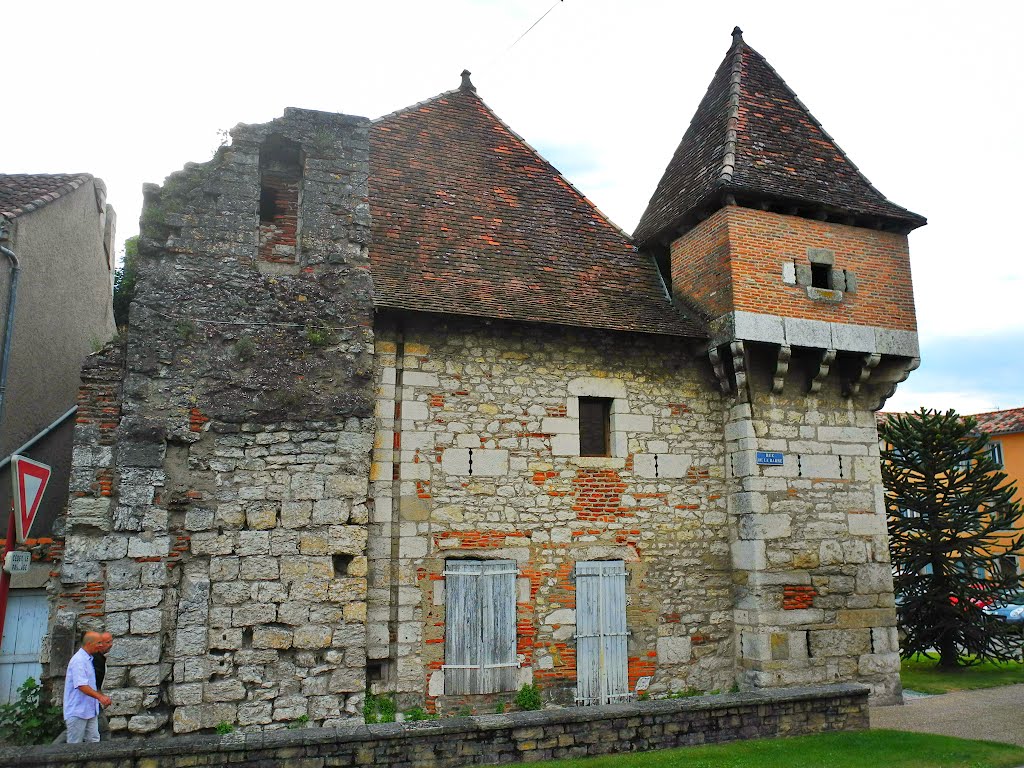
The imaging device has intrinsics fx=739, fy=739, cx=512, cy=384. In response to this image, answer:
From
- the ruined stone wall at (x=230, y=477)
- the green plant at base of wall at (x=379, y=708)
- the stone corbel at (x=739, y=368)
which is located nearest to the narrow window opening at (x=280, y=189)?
the ruined stone wall at (x=230, y=477)

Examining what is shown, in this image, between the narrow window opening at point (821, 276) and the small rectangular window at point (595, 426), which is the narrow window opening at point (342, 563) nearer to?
the small rectangular window at point (595, 426)

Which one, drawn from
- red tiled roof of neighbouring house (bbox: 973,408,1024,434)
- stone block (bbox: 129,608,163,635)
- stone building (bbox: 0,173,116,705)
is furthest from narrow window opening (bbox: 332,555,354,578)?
red tiled roof of neighbouring house (bbox: 973,408,1024,434)

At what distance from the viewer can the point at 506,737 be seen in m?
6.76

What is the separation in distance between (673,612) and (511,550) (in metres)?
2.35

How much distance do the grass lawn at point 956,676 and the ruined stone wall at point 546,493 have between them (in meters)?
4.05

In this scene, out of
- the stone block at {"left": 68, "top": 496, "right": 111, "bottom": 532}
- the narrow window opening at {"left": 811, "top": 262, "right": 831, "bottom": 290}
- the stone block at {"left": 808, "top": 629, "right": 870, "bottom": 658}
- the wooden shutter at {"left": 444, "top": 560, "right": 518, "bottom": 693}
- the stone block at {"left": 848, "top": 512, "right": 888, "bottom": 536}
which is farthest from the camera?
the narrow window opening at {"left": 811, "top": 262, "right": 831, "bottom": 290}

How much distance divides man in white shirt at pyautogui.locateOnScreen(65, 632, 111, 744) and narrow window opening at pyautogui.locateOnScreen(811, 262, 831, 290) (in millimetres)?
9599

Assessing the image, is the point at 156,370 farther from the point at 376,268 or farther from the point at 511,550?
the point at 511,550

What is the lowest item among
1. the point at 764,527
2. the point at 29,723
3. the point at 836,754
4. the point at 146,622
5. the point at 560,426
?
the point at 836,754

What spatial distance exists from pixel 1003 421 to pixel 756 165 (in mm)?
22121

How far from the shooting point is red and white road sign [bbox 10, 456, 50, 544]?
5.38m

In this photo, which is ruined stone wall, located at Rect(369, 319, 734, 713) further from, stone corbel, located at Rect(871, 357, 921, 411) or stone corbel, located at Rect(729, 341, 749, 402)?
stone corbel, located at Rect(871, 357, 921, 411)

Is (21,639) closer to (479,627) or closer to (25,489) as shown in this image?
(25,489)

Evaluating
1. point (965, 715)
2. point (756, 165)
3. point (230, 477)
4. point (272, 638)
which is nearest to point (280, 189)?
point (230, 477)
